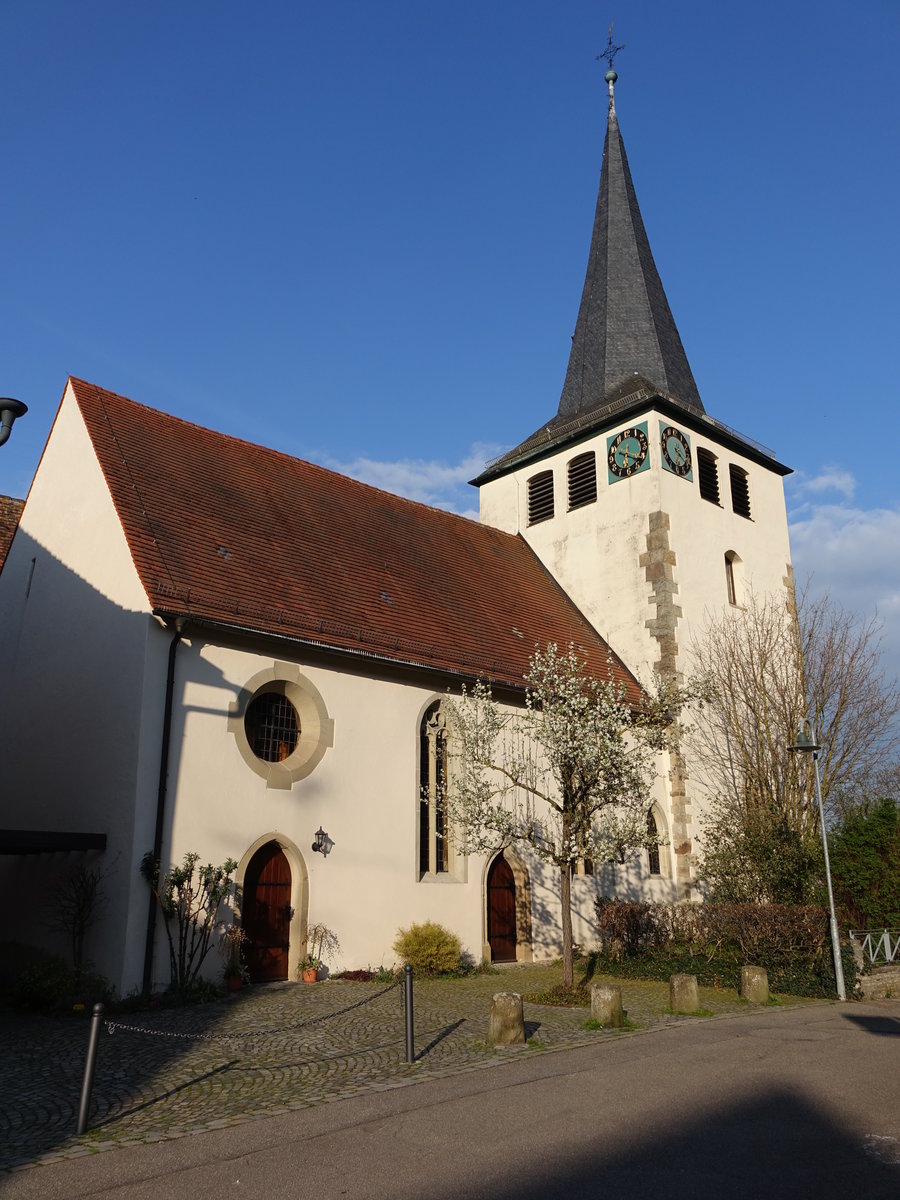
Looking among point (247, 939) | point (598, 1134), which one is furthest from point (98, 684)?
point (598, 1134)

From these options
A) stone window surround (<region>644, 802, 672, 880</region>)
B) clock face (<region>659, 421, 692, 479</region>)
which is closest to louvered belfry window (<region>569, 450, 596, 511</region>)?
clock face (<region>659, 421, 692, 479</region>)

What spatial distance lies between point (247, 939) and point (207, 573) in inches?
192

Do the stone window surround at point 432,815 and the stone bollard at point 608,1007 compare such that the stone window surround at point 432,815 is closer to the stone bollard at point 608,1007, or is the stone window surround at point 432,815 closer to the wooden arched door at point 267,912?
the wooden arched door at point 267,912

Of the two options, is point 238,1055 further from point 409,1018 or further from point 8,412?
point 8,412

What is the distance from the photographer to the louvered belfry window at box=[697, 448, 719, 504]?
21891 millimetres

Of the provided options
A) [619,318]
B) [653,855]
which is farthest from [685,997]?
[619,318]

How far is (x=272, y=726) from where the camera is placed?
13094mm

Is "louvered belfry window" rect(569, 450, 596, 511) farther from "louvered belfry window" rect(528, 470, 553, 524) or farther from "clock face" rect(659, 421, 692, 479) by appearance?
"clock face" rect(659, 421, 692, 479)

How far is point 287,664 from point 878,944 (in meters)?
9.77

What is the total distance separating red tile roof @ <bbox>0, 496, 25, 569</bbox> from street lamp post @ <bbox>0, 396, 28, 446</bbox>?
882 cm

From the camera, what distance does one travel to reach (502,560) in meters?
21.2

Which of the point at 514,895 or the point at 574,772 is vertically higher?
the point at 574,772

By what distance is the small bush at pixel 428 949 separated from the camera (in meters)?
13.2

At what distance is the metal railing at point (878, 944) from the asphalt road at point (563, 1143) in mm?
6204
